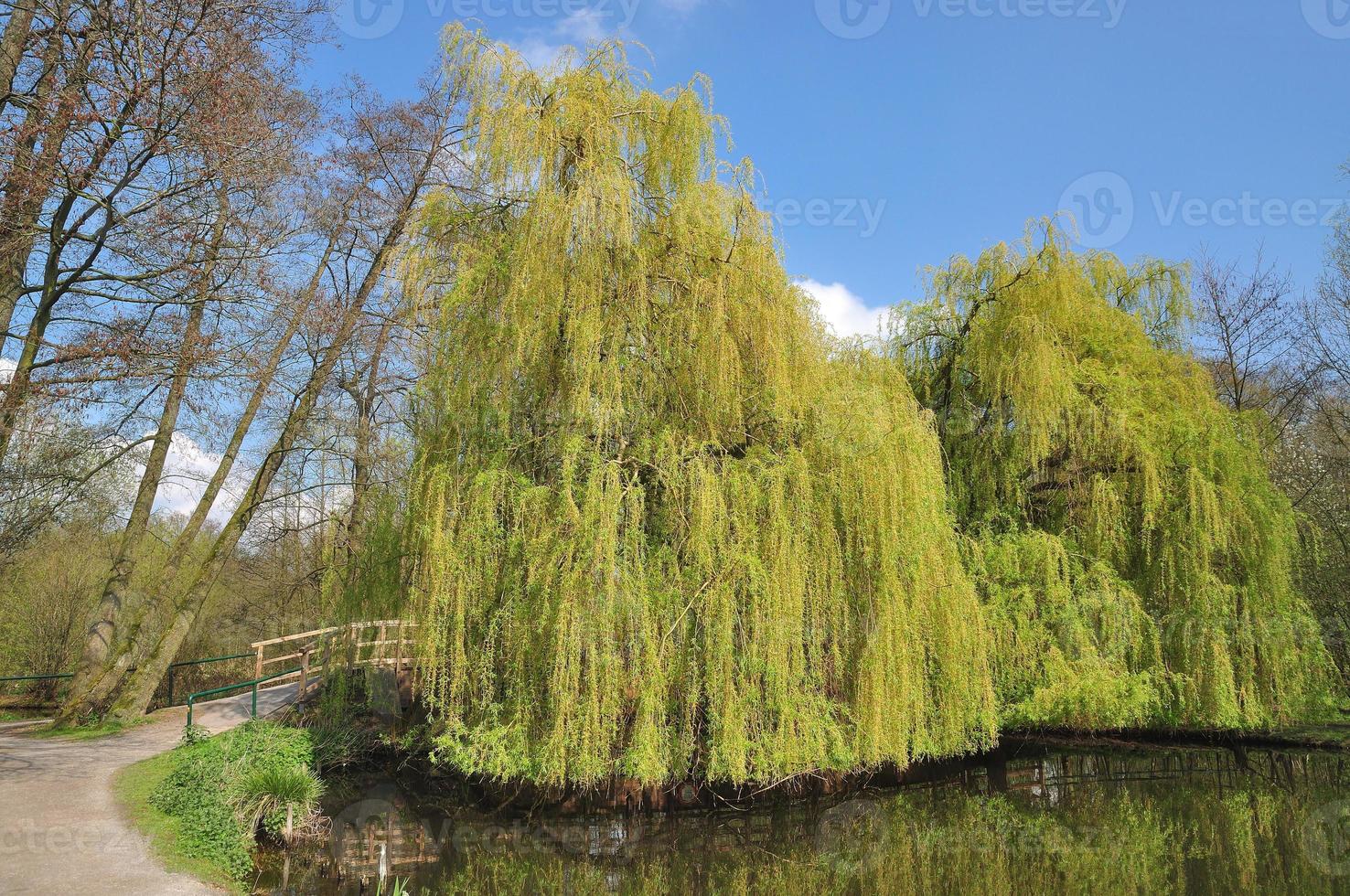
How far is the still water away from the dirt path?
46.0 inches

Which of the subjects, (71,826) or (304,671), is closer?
→ (71,826)

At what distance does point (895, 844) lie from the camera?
29.8 feet

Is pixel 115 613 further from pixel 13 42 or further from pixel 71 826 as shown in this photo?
pixel 13 42

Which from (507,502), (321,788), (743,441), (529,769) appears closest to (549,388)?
(507,502)

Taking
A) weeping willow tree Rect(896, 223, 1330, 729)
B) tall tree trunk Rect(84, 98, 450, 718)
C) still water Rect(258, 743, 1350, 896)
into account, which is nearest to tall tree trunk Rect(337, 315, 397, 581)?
tall tree trunk Rect(84, 98, 450, 718)

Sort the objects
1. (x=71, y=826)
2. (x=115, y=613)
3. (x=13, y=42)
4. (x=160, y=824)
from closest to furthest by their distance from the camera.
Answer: (x=71, y=826), (x=160, y=824), (x=13, y=42), (x=115, y=613)

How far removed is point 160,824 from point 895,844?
7.20 m

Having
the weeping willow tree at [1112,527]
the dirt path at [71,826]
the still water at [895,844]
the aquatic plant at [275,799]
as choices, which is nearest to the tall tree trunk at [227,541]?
the dirt path at [71,826]

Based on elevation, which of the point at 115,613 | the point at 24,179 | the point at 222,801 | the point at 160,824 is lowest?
the point at 160,824

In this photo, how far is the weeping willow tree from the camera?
452 inches

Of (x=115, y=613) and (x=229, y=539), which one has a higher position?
(x=229, y=539)

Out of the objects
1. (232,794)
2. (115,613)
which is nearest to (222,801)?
(232,794)

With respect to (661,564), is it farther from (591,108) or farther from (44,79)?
(44,79)

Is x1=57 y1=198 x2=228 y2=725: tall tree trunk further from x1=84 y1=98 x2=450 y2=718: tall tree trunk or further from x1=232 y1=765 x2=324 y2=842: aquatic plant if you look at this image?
x1=232 y1=765 x2=324 y2=842: aquatic plant
